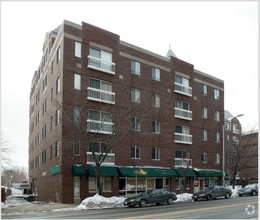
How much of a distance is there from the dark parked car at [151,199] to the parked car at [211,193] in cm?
452

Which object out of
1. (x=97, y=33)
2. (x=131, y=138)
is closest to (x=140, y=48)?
(x=97, y=33)

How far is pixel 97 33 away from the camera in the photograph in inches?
1476

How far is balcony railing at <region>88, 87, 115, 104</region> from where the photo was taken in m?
36.1

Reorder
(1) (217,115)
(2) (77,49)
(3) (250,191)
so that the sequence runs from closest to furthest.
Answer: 1. (2) (77,49)
2. (3) (250,191)
3. (1) (217,115)

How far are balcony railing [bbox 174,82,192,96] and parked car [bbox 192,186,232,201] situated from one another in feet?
43.9

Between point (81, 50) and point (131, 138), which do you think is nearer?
point (81, 50)

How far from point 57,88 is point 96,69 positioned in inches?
163

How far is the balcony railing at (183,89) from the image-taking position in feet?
150

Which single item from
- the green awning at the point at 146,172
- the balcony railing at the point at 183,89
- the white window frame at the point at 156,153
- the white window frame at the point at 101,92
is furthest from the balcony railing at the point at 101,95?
the balcony railing at the point at 183,89

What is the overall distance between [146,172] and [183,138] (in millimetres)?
8367

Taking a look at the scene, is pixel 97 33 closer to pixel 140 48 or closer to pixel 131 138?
pixel 140 48

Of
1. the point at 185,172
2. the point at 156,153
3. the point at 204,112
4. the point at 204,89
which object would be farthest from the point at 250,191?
the point at 204,89

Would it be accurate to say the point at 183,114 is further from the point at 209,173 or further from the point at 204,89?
the point at 209,173

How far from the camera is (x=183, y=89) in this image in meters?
46.6
